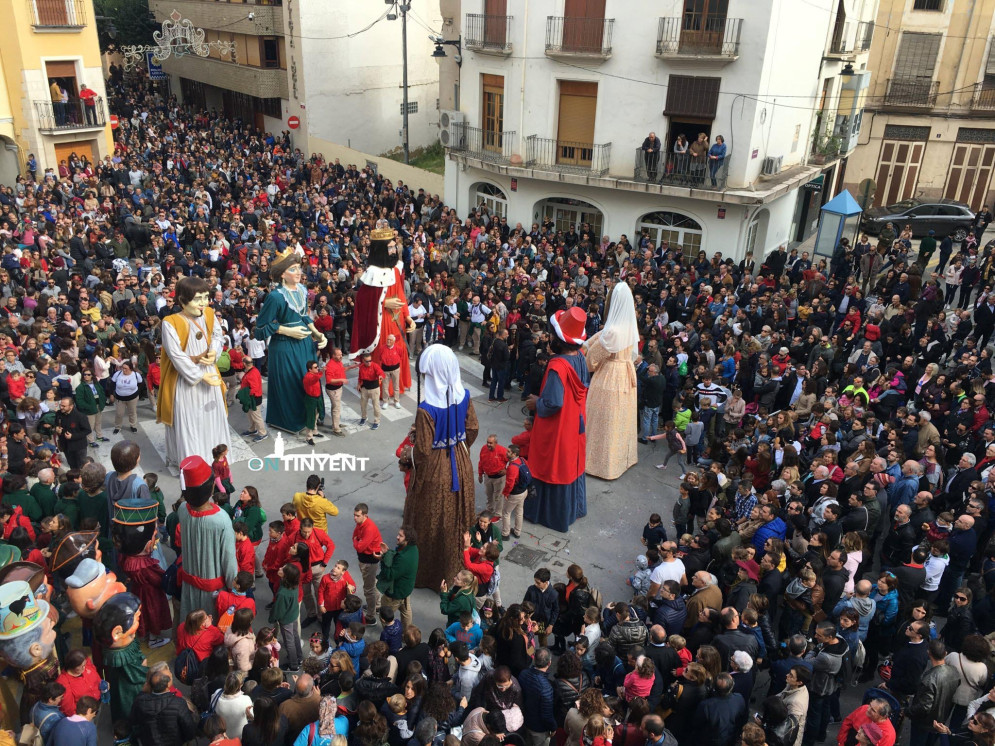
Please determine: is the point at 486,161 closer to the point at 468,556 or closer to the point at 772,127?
the point at 772,127

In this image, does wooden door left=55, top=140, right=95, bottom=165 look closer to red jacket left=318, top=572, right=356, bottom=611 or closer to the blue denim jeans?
the blue denim jeans

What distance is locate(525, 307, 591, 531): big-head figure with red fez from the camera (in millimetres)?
8844

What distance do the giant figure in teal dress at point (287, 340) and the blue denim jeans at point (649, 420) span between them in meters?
4.75

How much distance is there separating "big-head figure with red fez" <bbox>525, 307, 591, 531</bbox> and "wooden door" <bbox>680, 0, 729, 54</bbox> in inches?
437

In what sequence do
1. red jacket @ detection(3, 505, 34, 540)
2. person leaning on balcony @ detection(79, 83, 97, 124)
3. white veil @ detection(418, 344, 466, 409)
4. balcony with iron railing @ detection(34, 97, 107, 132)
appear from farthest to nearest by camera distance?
person leaning on balcony @ detection(79, 83, 97, 124) < balcony with iron railing @ detection(34, 97, 107, 132) < white veil @ detection(418, 344, 466, 409) < red jacket @ detection(3, 505, 34, 540)

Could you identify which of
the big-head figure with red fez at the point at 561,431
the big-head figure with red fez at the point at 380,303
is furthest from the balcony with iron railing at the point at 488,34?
the big-head figure with red fez at the point at 561,431

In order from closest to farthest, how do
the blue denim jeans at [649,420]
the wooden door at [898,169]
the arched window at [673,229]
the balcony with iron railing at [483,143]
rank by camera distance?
1. the blue denim jeans at [649,420]
2. the arched window at [673,229]
3. the balcony with iron railing at [483,143]
4. the wooden door at [898,169]

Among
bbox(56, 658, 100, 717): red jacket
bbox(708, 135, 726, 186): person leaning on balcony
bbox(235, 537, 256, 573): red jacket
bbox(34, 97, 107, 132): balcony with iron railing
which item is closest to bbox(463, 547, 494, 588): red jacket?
bbox(235, 537, 256, 573): red jacket

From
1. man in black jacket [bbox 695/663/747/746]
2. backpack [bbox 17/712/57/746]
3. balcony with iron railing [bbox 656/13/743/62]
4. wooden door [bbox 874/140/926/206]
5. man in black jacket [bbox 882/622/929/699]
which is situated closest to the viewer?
backpack [bbox 17/712/57/746]

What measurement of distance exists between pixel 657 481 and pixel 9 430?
26.7ft

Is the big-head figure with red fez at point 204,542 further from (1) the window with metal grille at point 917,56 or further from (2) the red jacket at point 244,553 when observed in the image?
(1) the window with metal grille at point 917,56

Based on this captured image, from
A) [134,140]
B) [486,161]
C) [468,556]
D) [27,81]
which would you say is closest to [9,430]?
[468,556]

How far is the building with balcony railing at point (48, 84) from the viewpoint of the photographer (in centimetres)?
2294

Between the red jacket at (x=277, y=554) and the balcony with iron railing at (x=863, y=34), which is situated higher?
the balcony with iron railing at (x=863, y=34)
